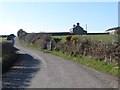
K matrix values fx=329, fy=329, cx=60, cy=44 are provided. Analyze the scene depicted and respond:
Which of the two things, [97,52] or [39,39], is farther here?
[39,39]

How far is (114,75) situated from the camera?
63.2 feet

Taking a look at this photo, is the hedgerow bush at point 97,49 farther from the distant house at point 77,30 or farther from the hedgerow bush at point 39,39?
the distant house at point 77,30

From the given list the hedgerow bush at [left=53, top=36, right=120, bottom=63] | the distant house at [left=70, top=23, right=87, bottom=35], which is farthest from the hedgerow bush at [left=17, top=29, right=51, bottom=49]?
the distant house at [left=70, top=23, right=87, bottom=35]

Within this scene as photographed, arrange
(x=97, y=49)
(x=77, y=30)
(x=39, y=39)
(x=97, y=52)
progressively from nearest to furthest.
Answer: (x=97, y=52) → (x=97, y=49) → (x=39, y=39) → (x=77, y=30)

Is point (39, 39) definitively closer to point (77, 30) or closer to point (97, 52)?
point (97, 52)

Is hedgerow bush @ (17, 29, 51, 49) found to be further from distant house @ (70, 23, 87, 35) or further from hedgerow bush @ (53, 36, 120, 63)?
distant house @ (70, 23, 87, 35)

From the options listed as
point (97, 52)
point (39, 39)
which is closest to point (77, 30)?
point (39, 39)

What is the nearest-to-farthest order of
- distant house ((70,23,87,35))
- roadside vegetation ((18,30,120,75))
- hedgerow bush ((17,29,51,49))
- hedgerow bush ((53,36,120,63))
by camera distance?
roadside vegetation ((18,30,120,75)) < hedgerow bush ((53,36,120,63)) < hedgerow bush ((17,29,51,49)) < distant house ((70,23,87,35))

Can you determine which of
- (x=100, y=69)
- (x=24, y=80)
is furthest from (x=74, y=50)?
(x=24, y=80)

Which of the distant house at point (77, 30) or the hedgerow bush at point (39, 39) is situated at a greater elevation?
the distant house at point (77, 30)

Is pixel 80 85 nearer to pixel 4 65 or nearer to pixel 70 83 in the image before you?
pixel 70 83

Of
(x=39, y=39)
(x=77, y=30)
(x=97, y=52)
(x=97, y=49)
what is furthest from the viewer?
(x=77, y=30)

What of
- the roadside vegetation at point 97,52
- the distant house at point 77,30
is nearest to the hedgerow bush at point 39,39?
the roadside vegetation at point 97,52

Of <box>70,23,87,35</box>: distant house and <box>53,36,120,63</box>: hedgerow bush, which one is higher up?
<box>70,23,87,35</box>: distant house
